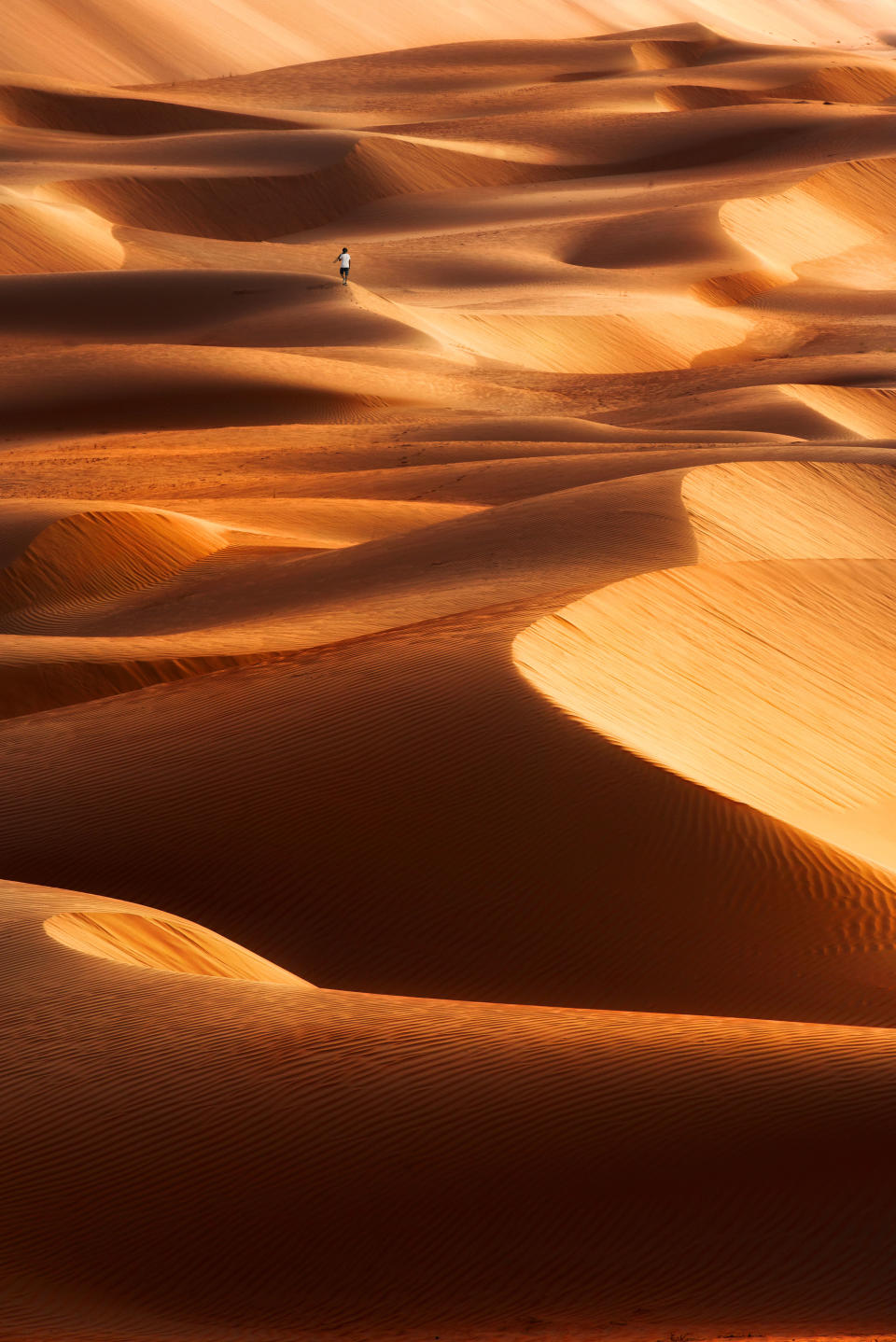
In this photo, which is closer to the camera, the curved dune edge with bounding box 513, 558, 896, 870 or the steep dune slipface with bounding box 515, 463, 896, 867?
the curved dune edge with bounding box 513, 558, 896, 870

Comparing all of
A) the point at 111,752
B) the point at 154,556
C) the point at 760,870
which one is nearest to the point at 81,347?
the point at 154,556

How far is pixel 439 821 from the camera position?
902cm

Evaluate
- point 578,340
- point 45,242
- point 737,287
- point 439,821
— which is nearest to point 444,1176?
point 439,821

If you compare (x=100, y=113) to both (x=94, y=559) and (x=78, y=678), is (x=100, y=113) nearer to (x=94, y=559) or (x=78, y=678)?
(x=94, y=559)

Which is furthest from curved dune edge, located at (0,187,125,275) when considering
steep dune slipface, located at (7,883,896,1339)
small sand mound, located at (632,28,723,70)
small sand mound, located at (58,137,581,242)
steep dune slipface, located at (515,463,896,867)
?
small sand mound, located at (632,28,723,70)

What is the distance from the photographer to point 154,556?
49.9 feet

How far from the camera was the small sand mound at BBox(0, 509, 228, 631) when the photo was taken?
1471cm

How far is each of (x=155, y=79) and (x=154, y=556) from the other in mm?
52399

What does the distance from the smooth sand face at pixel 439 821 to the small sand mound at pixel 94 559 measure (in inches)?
1.2

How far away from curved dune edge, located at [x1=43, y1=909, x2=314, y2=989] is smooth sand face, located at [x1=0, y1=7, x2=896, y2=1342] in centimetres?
3

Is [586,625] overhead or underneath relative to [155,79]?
underneath

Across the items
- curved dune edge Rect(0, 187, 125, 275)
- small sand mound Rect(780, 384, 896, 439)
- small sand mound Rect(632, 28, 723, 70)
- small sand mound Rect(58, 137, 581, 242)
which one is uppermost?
small sand mound Rect(632, 28, 723, 70)

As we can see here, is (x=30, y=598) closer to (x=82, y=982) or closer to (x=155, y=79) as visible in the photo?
(x=82, y=982)

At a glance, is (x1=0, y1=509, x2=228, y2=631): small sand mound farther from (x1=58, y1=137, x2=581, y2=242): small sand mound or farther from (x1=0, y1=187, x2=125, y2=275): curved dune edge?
(x1=58, y1=137, x2=581, y2=242): small sand mound
